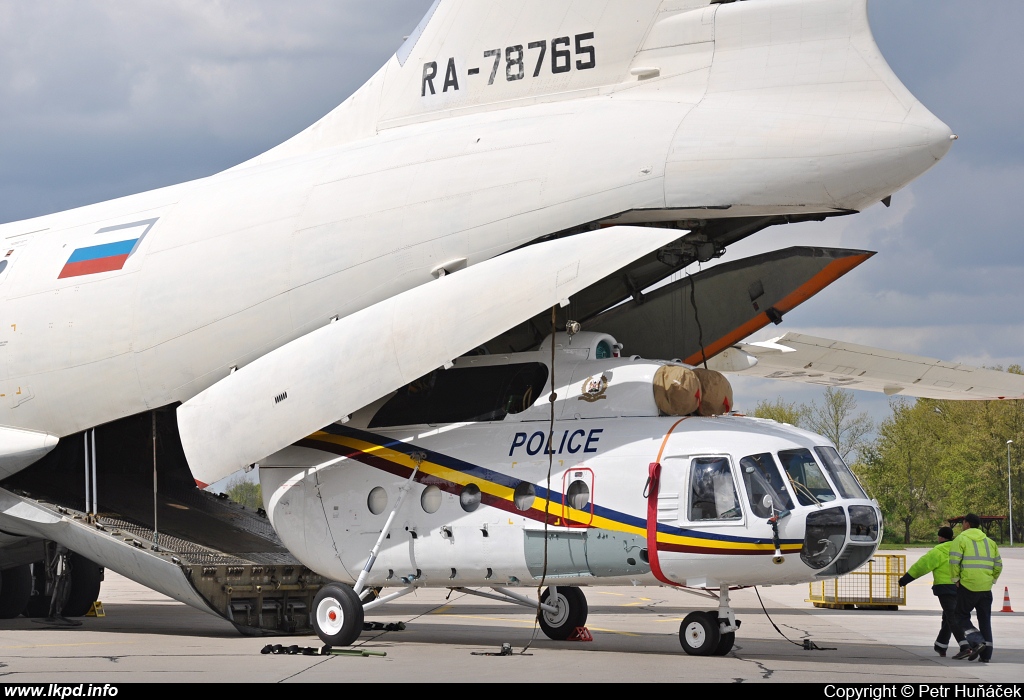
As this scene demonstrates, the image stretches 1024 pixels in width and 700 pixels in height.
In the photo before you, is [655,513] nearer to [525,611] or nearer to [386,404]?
[386,404]

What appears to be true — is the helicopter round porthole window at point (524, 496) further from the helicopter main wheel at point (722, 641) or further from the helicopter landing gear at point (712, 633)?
the helicopter main wheel at point (722, 641)

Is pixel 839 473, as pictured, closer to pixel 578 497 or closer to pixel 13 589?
pixel 578 497

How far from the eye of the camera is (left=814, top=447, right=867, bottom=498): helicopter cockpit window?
39.5 ft

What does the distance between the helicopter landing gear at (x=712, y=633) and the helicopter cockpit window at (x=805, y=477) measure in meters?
1.49

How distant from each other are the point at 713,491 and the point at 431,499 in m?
3.40

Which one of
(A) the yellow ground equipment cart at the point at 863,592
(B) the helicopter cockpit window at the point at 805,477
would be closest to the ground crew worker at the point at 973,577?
(B) the helicopter cockpit window at the point at 805,477

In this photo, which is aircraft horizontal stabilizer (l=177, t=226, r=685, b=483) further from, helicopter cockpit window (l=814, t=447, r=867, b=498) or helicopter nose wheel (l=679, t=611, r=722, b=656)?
helicopter nose wheel (l=679, t=611, r=722, b=656)

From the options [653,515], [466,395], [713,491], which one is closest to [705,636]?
[653,515]

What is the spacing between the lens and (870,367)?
1709cm

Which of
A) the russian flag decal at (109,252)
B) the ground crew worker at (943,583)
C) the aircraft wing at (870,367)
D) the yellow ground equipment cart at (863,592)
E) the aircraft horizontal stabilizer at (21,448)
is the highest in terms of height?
the russian flag decal at (109,252)

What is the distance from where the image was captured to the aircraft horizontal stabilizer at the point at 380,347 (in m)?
12.3

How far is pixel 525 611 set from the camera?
2038 cm

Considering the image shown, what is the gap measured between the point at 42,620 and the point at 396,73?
1053cm

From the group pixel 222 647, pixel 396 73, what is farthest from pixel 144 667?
pixel 396 73
